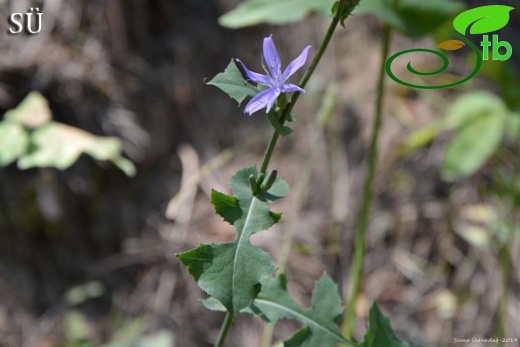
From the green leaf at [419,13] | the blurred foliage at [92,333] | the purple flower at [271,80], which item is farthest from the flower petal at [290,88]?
the blurred foliage at [92,333]

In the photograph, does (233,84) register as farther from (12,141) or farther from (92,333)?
(92,333)

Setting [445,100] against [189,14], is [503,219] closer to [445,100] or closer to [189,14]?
[445,100]

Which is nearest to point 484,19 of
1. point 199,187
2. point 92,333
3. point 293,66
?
point 293,66

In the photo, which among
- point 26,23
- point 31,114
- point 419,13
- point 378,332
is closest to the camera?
point 378,332

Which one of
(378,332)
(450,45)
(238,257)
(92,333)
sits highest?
(450,45)

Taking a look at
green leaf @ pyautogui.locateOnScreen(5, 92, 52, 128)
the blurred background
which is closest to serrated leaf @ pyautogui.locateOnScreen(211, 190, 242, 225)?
green leaf @ pyautogui.locateOnScreen(5, 92, 52, 128)

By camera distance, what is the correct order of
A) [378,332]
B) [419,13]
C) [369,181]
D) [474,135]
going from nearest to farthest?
[378,332], [369,181], [419,13], [474,135]

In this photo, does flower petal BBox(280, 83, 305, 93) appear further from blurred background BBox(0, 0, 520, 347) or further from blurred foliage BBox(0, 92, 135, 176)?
blurred background BBox(0, 0, 520, 347)
